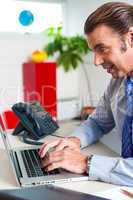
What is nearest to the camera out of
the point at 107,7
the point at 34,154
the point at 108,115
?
the point at 107,7

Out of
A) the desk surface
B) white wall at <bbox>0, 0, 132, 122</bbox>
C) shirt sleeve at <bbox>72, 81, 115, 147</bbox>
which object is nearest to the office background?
white wall at <bbox>0, 0, 132, 122</bbox>

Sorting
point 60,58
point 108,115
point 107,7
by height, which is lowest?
point 108,115

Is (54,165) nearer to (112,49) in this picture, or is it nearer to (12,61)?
(112,49)

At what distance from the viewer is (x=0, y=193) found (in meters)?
1.03

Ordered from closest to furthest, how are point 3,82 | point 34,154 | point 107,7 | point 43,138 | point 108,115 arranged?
point 107,7 → point 34,154 → point 108,115 → point 43,138 → point 3,82

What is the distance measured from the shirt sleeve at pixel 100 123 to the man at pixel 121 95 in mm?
130

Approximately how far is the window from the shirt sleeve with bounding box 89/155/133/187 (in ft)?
7.39

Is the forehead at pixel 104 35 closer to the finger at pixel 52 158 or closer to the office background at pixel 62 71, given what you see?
the finger at pixel 52 158

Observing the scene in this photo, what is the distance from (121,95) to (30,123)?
562 mm

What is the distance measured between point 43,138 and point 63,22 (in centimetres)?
197

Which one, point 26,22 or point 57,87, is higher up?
point 26,22

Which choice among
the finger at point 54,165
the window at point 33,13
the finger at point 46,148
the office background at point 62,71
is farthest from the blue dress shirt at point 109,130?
the window at point 33,13

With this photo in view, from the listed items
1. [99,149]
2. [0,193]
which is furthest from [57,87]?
[0,193]

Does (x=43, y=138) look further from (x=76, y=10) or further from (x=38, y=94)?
(x=76, y=10)
